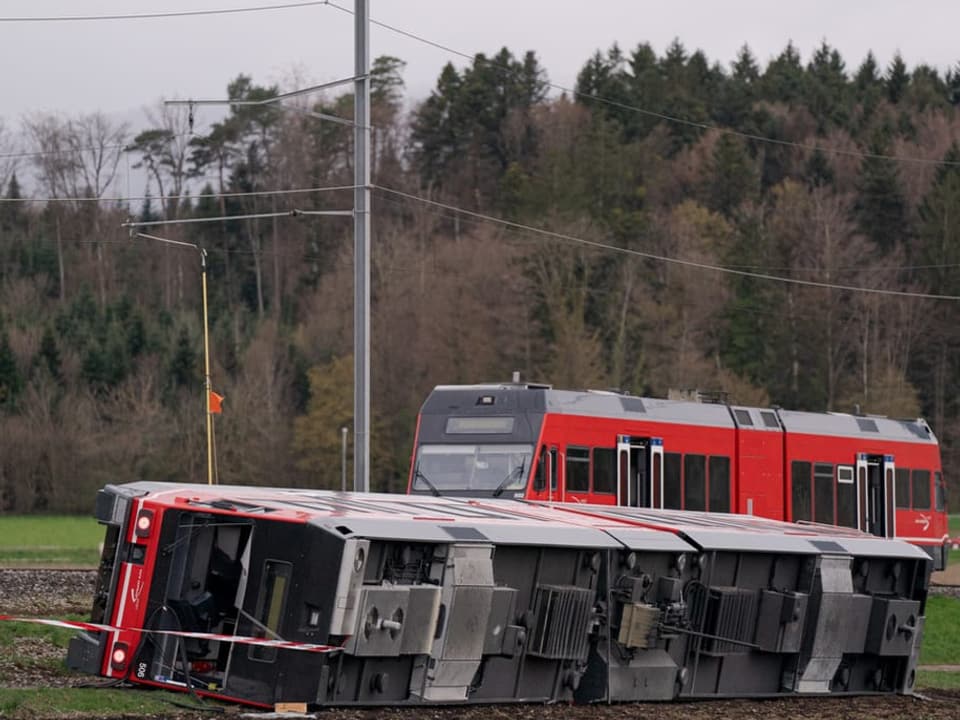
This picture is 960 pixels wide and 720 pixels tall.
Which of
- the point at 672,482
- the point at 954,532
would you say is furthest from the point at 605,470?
the point at 954,532

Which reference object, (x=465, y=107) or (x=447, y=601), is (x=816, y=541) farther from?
(x=465, y=107)

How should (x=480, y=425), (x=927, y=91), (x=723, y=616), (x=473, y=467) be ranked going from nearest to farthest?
(x=723, y=616)
(x=473, y=467)
(x=480, y=425)
(x=927, y=91)

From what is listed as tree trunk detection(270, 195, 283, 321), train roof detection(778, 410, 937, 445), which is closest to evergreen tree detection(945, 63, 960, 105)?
tree trunk detection(270, 195, 283, 321)

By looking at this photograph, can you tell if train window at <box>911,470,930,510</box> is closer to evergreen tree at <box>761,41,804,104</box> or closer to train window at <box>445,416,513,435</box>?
train window at <box>445,416,513,435</box>

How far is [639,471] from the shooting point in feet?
101

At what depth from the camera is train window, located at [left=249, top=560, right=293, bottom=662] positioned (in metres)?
14.7

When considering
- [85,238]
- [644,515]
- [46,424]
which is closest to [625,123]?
[85,238]

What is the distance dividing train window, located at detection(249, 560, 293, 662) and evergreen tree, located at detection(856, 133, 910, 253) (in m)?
93.6

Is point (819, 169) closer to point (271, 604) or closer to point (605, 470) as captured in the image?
point (605, 470)

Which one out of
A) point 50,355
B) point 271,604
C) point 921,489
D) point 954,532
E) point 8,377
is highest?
point 271,604

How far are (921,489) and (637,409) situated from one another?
421 inches

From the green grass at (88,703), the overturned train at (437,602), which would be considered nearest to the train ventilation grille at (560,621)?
the overturned train at (437,602)

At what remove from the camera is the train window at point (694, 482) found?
31.6m

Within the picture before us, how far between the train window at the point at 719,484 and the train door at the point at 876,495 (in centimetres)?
508
